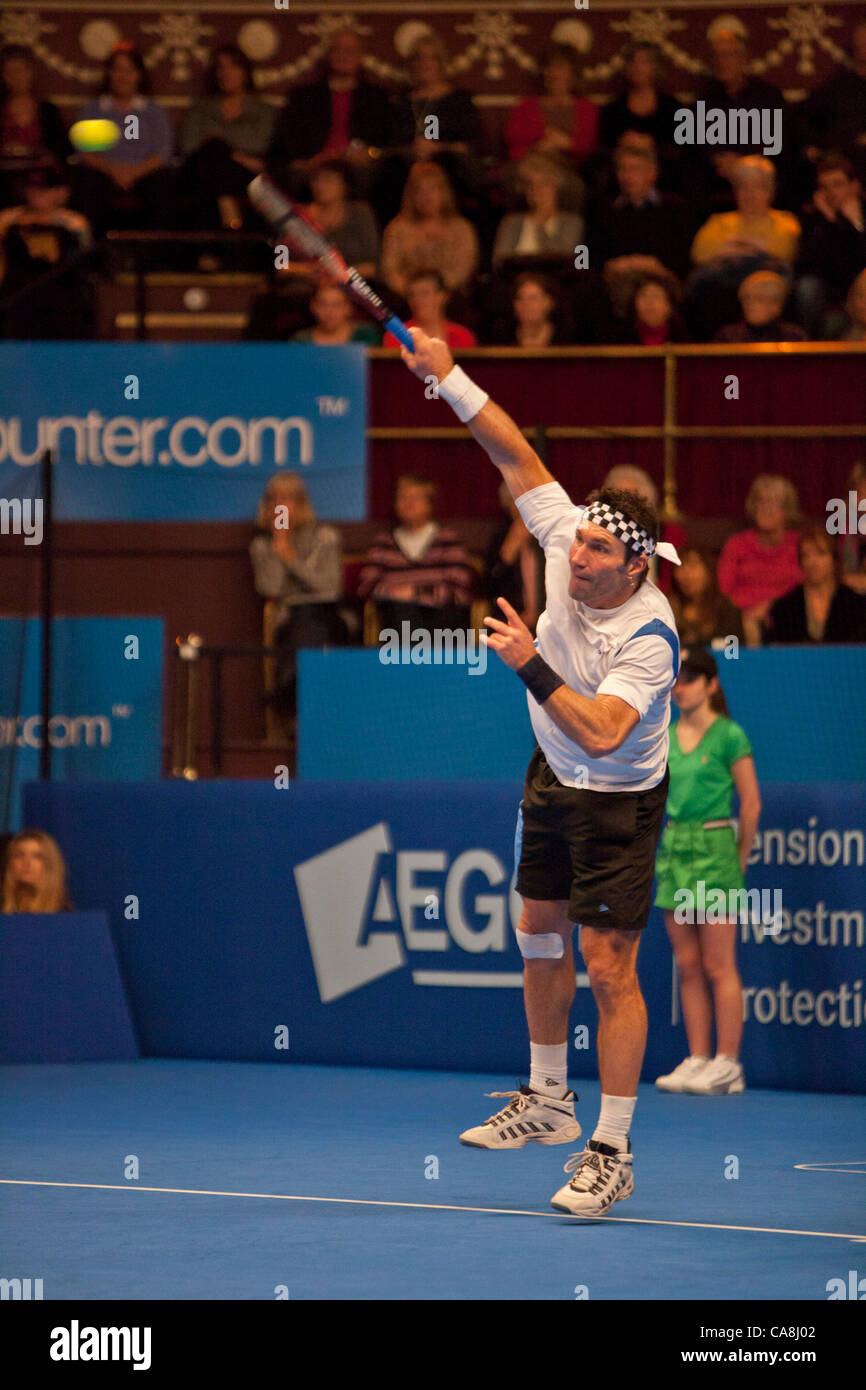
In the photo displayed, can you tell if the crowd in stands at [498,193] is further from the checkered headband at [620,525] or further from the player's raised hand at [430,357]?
the checkered headband at [620,525]

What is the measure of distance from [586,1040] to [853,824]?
148 cm

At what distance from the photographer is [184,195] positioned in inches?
567

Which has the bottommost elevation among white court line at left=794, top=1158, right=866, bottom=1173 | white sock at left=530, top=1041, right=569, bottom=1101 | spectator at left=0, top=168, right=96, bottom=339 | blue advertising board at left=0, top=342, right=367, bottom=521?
white court line at left=794, top=1158, right=866, bottom=1173

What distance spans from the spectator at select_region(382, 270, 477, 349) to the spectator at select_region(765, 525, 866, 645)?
3.03 meters

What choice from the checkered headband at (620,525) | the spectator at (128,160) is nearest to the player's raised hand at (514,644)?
the checkered headband at (620,525)

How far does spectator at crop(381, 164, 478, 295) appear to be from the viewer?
13.1 m

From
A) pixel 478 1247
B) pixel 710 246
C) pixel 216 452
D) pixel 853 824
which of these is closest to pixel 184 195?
pixel 710 246

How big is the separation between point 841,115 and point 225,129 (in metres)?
4.37

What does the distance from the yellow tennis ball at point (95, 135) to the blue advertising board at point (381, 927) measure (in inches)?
244

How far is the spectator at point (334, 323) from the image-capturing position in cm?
1203

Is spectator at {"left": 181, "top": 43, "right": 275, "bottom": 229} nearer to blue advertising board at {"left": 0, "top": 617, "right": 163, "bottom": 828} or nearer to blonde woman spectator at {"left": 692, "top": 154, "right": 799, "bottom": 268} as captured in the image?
blonde woman spectator at {"left": 692, "top": 154, "right": 799, "bottom": 268}

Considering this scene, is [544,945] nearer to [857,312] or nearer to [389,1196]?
[389,1196]

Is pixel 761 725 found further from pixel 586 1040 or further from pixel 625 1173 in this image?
pixel 625 1173

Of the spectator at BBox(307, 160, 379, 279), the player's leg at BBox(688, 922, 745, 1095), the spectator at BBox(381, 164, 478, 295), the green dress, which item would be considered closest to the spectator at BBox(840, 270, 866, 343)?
the spectator at BBox(381, 164, 478, 295)
